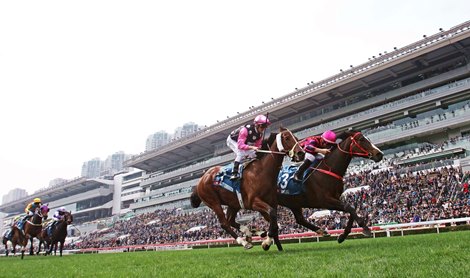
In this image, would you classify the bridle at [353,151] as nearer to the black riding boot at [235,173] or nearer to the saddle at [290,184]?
the saddle at [290,184]

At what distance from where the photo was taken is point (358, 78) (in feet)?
131

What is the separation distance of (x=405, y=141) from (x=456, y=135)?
13.7 ft

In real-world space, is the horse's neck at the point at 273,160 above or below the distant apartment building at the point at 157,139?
below

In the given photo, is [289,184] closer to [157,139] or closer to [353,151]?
[353,151]

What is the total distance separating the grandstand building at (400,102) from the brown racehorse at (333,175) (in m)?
20.3

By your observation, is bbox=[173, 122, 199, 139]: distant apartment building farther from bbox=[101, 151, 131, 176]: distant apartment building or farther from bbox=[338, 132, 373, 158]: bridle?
bbox=[338, 132, 373, 158]: bridle

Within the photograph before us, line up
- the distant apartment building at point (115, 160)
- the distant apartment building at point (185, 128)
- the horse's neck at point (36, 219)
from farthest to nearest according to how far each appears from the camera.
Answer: the distant apartment building at point (115, 160)
the distant apartment building at point (185, 128)
the horse's neck at point (36, 219)

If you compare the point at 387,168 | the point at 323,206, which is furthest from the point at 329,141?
the point at 387,168

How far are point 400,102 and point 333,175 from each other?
32.0 metres

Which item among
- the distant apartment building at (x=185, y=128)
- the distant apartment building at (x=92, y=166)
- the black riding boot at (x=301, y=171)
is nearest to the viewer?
the black riding boot at (x=301, y=171)

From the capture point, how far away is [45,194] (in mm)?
97875

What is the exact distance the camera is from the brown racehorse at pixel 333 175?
7.94 meters

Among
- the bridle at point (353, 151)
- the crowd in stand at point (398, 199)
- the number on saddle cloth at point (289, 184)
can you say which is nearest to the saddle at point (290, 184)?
the number on saddle cloth at point (289, 184)

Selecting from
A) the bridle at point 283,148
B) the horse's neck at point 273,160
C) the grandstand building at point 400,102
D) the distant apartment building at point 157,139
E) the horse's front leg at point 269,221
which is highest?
the distant apartment building at point 157,139
